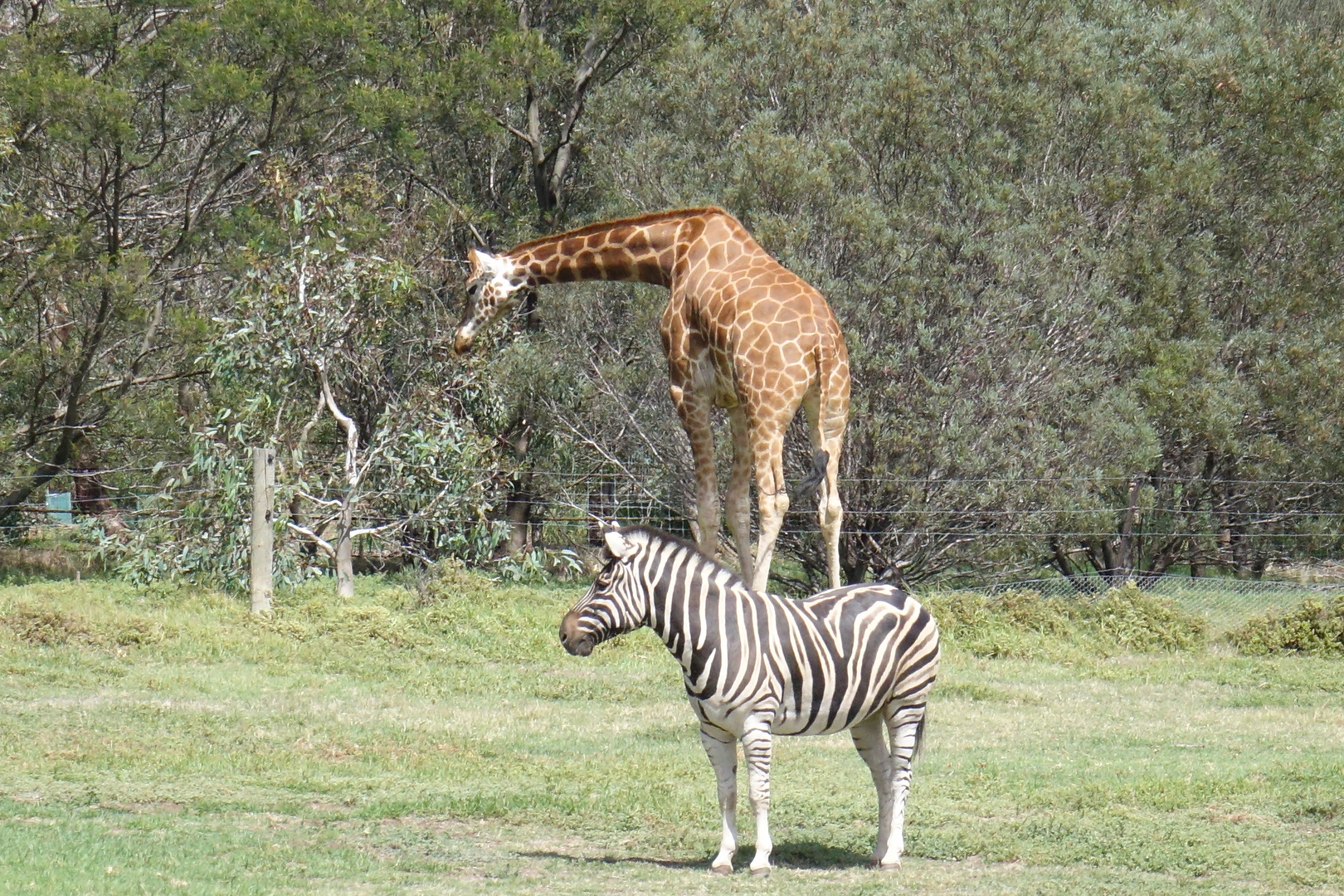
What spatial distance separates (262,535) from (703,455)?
5839mm

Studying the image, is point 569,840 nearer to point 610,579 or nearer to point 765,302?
point 610,579

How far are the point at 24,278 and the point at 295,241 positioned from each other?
10.1ft

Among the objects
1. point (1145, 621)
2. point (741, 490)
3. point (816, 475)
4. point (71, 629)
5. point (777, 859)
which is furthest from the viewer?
point (1145, 621)

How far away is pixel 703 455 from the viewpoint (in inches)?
389

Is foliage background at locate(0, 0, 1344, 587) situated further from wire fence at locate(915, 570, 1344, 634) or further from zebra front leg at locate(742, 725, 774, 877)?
zebra front leg at locate(742, 725, 774, 877)

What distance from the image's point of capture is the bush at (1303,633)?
13562mm

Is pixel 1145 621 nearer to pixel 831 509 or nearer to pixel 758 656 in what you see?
pixel 831 509

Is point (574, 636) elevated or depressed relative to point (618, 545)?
depressed

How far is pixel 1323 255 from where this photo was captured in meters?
19.3

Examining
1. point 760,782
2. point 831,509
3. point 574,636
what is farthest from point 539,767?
point 760,782

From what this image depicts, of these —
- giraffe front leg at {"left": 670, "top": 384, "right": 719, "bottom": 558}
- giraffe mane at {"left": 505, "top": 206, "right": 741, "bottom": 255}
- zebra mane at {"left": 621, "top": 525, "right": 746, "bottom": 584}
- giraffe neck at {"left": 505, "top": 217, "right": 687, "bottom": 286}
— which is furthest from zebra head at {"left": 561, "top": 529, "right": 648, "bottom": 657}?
giraffe mane at {"left": 505, "top": 206, "right": 741, "bottom": 255}

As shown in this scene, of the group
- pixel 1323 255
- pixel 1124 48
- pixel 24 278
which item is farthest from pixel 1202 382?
pixel 24 278

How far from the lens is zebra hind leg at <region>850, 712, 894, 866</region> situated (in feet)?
23.1

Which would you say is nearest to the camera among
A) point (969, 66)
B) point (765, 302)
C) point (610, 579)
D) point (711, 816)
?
point (610, 579)
